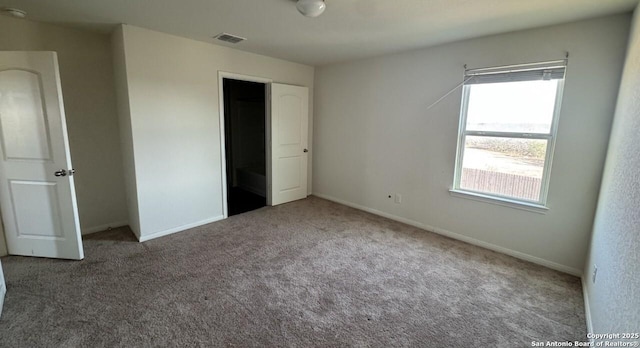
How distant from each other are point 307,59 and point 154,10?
7.26ft

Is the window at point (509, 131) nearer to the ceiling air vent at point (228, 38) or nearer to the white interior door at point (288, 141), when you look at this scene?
the white interior door at point (288, 141)

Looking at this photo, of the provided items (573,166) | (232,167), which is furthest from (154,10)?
(573,166)

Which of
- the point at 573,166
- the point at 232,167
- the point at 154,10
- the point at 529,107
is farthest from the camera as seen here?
the point at 232,167

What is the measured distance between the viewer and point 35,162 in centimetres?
256

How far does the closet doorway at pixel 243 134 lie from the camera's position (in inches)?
219

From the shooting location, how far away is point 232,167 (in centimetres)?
576

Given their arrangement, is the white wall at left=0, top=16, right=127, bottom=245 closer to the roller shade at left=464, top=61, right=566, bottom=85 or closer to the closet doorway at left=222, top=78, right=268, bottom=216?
the closet doorway at left=222, top=78, right=268, bottom=216

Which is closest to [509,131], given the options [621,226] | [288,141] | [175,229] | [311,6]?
[621,226]

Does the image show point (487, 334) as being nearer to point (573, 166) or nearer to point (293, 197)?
point (573, 166)

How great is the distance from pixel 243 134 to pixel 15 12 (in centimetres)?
353

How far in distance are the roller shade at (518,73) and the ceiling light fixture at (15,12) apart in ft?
14.4

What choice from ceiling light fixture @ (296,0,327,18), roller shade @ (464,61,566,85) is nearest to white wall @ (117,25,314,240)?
ceiling light fixture @ (296,0,327,18)

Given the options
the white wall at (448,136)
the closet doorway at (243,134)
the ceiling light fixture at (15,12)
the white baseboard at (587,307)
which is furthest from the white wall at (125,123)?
the white baseboard at (587,307)

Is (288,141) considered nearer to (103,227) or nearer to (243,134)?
(243,134)
